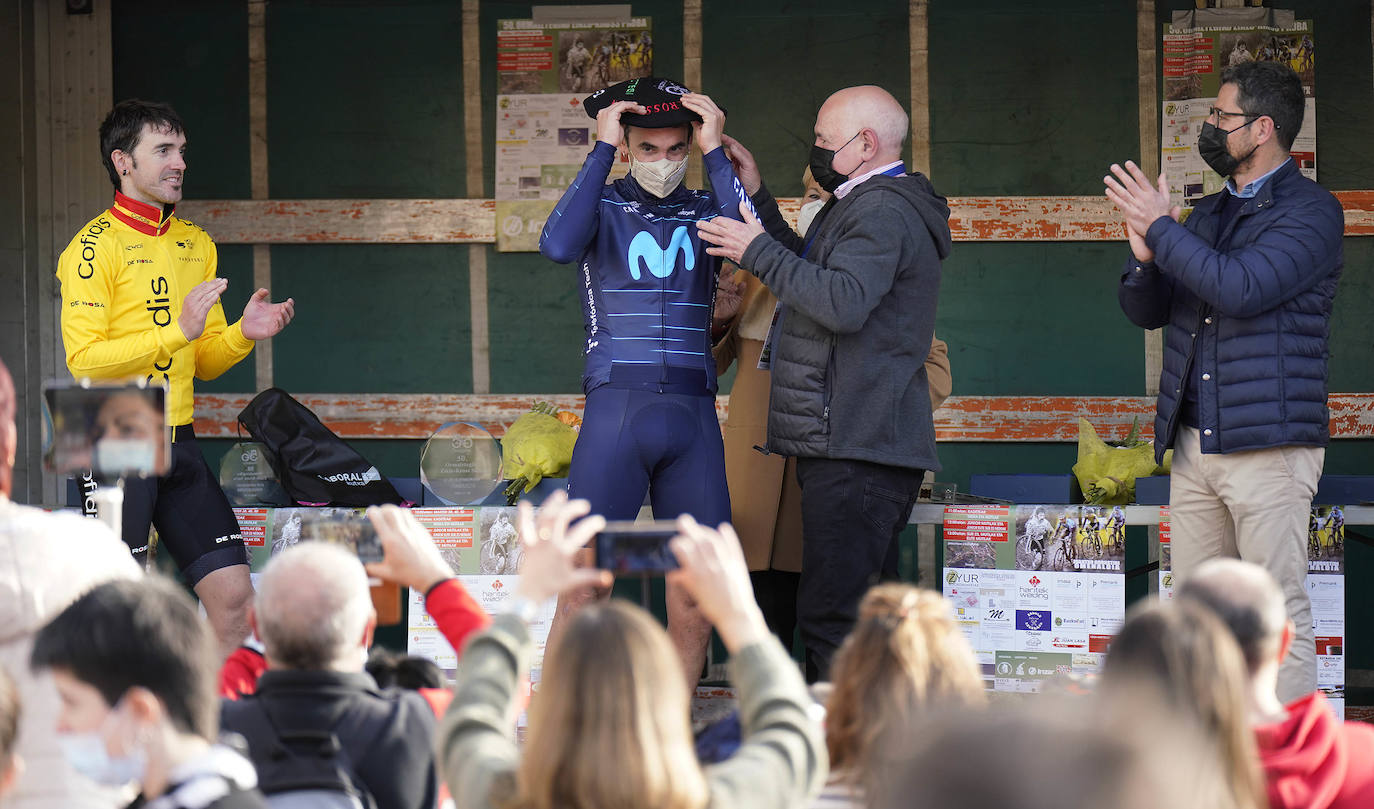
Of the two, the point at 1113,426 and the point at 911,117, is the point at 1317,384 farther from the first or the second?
the point at 911,117

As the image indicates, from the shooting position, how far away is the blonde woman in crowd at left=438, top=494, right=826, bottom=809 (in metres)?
1.63

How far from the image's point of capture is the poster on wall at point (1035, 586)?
15.0 ft

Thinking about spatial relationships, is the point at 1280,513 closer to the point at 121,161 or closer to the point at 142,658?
the point at 142,658

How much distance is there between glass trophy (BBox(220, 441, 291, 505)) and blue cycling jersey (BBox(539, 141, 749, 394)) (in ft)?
4.96

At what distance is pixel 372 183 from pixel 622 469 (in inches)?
102

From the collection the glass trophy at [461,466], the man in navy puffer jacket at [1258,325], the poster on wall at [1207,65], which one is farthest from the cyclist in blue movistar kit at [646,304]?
the poster on wall at [1207,65]

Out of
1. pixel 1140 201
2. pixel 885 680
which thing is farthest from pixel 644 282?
pixel 885 680

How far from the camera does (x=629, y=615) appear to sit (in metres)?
1.72

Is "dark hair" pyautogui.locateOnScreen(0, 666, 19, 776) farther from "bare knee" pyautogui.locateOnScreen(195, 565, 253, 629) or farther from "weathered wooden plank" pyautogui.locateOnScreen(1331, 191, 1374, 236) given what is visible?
"weathered wooden plank" pyautogui.locateOnScreen(1331, 191, 1374, 236)

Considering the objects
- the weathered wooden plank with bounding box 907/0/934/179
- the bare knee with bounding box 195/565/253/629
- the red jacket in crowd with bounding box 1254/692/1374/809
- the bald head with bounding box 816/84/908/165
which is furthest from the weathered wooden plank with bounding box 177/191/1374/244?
the red jacket in crowd with bounding box 1254/692/1374/809

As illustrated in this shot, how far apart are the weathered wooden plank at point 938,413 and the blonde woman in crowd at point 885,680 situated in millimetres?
3548

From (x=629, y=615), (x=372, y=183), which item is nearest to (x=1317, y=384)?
(x=629, y=615)

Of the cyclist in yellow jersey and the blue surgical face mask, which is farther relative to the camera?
the cyclist in yellow jersey

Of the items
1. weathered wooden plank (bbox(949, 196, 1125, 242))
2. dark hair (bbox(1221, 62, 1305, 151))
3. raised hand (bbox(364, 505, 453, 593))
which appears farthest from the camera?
weathered wooden plank (bbox(949, 196, 1125, 242))
